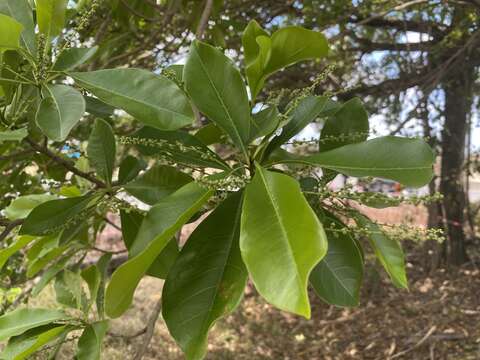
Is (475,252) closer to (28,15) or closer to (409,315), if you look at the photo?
(409,315)

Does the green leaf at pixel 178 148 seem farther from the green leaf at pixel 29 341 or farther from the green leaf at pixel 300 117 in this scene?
the green leaf at pixel 29 341

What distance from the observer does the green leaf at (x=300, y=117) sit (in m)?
0.87

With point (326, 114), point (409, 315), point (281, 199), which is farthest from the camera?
point (409, 315)

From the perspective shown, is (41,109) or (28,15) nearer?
(41,109)

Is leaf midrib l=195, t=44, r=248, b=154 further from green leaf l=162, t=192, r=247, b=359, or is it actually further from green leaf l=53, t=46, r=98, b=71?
green leaf l=53, t=46, r=98, b=71

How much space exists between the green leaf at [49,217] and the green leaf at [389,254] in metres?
0.53

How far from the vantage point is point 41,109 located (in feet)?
2.47

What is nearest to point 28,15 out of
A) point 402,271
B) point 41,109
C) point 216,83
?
point 41,109

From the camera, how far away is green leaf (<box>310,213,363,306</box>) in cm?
89

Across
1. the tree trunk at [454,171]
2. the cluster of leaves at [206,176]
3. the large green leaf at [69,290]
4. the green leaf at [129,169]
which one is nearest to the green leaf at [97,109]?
the cluster of leaves at [206,176]

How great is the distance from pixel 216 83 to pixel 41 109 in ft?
0.89

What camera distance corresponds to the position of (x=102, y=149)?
0.97 m

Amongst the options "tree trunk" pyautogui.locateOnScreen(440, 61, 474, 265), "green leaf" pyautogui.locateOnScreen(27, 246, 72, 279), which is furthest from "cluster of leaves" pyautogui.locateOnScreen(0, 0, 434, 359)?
"tree trunk" pyautogui.locateOnScreen(440, 61, 474, 265)

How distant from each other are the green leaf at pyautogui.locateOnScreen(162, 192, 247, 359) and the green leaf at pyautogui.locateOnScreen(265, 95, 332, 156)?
14cm
